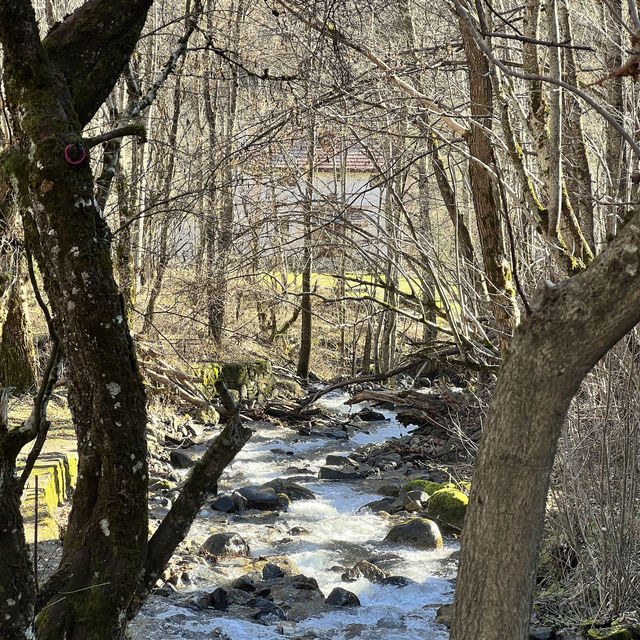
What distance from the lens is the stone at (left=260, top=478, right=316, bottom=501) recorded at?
30.9 feet

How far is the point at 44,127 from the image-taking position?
3229mm

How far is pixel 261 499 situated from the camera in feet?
29.5

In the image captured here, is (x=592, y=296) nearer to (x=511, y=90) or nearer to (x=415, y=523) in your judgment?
(x=511, y=90)

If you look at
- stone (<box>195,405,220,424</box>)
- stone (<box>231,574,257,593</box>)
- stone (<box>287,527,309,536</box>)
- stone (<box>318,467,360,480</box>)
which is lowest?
stone (<box>231,574,257,593</box>)

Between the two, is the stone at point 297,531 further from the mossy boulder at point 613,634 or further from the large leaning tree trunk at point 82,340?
the large leaning tree trunk at point 82,340

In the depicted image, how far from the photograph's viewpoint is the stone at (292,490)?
30.9 feet

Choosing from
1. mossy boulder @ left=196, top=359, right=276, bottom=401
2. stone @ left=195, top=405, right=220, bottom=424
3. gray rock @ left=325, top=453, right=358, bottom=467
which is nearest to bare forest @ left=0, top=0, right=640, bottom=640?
gray rock @ left=325, top=453, right=358, bottom=467

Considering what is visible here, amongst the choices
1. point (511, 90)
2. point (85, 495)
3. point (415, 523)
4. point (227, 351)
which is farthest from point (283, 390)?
point (85, 495)

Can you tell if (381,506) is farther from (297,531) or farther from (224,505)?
(224,505)

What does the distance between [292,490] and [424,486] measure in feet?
5.21

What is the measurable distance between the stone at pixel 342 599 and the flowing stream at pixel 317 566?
73mm

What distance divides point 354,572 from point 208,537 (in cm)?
161

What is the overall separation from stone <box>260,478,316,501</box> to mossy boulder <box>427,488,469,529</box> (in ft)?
5.15

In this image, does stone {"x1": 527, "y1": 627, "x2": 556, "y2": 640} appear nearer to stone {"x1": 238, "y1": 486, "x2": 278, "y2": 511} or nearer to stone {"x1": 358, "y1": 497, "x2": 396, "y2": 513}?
stone {"x1": 358, "y1": 497, "x2": 396, "y2": 513}
